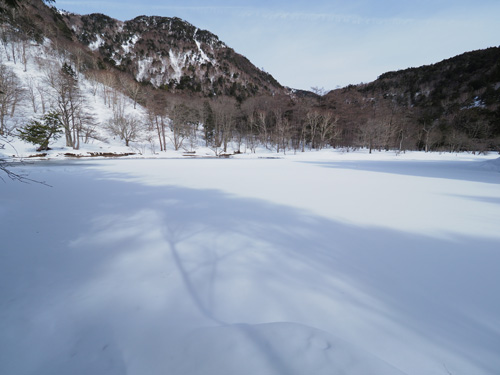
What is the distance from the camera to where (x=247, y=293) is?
2.01m

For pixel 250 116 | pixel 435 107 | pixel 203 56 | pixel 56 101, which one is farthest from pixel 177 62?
pixel 435 107

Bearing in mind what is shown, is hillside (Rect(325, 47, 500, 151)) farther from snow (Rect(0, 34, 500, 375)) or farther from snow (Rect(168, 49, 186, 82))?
snow (Rect(168, 49, 186, 82))

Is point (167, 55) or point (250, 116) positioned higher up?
point (167, 55)

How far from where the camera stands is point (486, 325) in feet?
5.38

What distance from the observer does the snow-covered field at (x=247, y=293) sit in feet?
4.50

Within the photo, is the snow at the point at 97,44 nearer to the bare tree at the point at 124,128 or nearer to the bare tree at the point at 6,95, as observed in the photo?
the bare tree at the point at 6,95

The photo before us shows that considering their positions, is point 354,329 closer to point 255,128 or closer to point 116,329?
point 116,329

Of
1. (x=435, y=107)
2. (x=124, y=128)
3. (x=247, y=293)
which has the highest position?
(x=435, y=107)

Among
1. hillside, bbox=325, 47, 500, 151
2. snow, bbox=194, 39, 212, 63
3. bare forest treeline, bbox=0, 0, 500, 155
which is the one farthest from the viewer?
snow, bbox=194, 39, 212, 63

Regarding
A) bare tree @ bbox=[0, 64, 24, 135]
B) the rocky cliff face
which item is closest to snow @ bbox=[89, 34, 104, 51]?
the rocky cliff face

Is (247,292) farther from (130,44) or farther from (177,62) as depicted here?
(130,44)

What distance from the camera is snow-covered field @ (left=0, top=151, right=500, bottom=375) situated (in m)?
1.37

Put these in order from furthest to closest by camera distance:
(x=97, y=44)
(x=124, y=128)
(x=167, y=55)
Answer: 1. (x=167, y=55)
2. (x=97, y=44)
3. (x=124, y=128)

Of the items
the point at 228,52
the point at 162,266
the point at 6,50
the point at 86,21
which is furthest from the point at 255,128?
the point at 86,21
